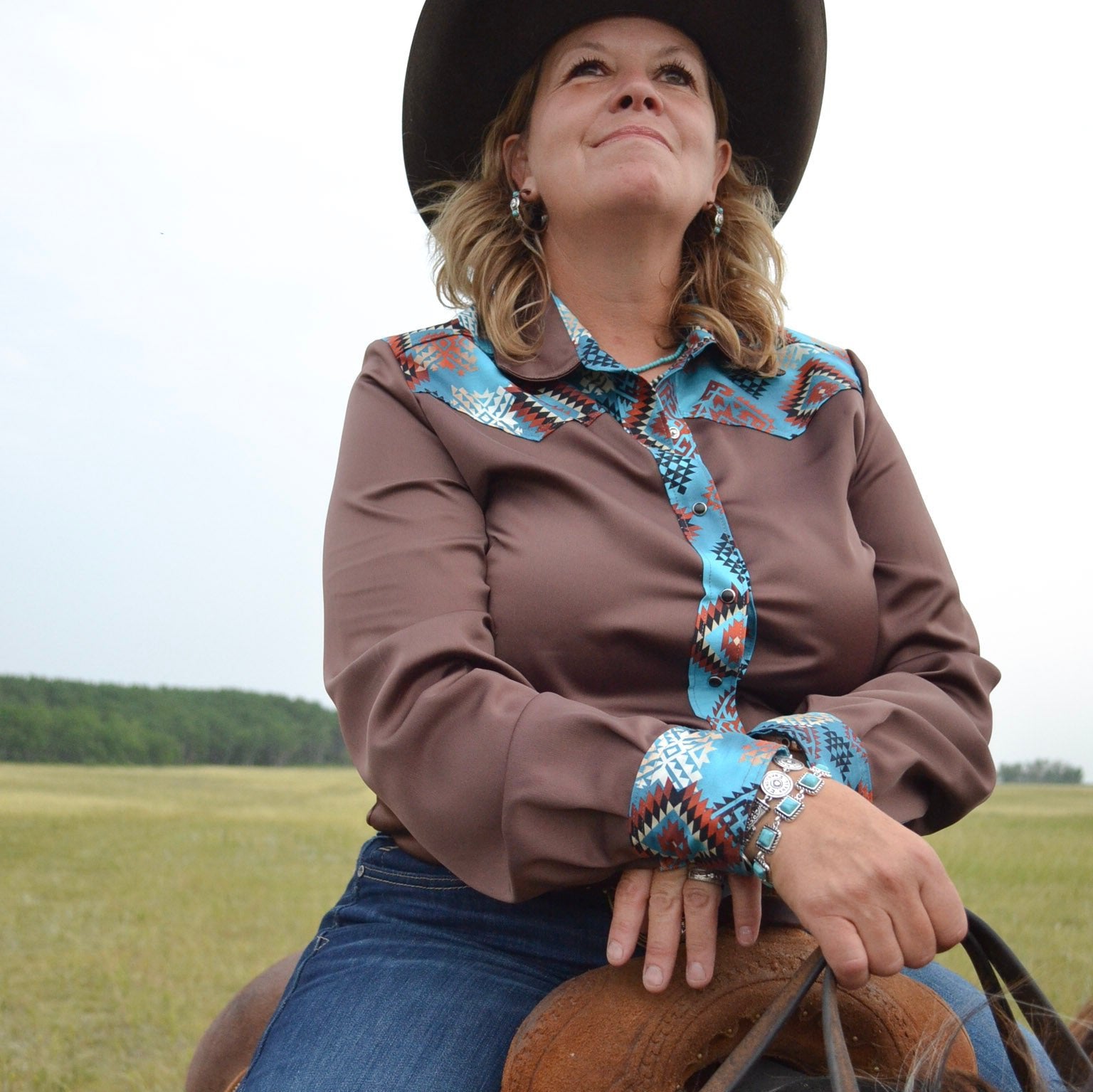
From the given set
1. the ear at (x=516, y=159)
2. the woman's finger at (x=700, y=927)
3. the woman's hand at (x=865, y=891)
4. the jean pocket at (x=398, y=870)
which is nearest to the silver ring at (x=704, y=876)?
the woman's finger at (x=700, y=927)

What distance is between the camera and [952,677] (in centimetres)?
183

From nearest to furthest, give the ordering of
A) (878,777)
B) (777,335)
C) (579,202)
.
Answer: (878,777) → (579,202) → (777,335)

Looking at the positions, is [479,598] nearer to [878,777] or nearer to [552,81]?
[878,777]

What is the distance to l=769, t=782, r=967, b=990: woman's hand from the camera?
1.23 m

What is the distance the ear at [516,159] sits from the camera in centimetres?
238

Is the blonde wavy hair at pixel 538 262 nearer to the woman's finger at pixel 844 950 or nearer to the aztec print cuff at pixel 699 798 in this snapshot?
the aztec print cuff at pixel 699 798

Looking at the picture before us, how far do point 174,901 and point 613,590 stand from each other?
12.4ft

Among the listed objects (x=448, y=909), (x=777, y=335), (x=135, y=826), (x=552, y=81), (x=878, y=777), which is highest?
(x=552, y=81)

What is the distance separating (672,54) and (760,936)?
67.1 inches

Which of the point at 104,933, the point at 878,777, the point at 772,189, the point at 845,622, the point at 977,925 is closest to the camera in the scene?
the point at 977,925

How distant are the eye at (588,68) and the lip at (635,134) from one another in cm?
21

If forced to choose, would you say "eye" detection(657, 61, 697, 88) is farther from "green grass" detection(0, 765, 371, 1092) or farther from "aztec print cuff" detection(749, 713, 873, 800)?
"green grass" detection(0, 765, 371, 1092)

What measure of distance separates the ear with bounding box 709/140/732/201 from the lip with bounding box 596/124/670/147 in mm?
396

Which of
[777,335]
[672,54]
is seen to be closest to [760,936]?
[777,335]
